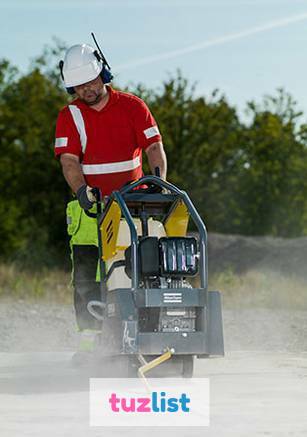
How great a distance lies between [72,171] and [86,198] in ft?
1.37

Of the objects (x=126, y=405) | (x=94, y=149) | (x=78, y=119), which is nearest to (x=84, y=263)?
(x=94, y=149)

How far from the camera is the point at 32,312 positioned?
43.4 feet

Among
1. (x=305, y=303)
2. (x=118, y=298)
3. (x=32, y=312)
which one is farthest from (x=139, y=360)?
(x=305, y=303)

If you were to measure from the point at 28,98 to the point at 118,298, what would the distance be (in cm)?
3704

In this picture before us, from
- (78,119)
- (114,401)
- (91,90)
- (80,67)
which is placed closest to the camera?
(114,401)

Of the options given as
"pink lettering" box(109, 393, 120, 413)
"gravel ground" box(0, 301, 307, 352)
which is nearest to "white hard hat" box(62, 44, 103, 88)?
"pink lettering" box(109, 393, 120, 413)

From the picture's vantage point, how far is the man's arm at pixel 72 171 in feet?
26.1

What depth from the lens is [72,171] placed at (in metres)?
8.01

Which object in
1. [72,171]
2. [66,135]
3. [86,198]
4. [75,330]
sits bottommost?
[75,330]

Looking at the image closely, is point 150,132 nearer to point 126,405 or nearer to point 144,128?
point 144,128

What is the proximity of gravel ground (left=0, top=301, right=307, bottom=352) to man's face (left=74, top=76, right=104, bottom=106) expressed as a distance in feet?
9.73

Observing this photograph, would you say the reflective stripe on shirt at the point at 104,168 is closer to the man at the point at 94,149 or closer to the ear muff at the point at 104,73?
the man at the point at 94,149

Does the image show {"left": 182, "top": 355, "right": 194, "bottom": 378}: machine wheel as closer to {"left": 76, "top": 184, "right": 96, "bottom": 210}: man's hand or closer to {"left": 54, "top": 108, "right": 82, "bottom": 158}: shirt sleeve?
{"left": 76, "top": 184, "right": 96, "bottom": 210}: man's hand

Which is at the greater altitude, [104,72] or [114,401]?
[104,72]
